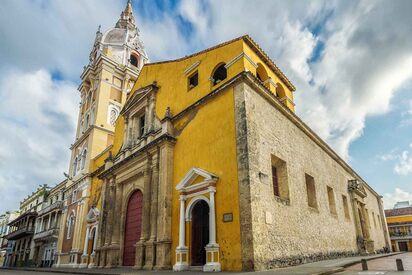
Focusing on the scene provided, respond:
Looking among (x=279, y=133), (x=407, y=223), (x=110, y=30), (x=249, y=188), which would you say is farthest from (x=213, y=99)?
(x=407, y=223)

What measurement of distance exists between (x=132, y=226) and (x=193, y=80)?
26.2 feet

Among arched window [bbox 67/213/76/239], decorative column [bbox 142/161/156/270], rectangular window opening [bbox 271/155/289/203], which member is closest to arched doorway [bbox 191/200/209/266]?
decorative column [bbox 142/161/156/270]

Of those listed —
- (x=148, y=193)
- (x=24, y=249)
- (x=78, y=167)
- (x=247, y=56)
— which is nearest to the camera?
(x=247, y=56)

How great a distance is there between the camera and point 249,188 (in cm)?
898

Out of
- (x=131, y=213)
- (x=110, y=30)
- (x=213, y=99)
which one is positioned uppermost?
(x=110, y=30)

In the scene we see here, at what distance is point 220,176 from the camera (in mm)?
10188

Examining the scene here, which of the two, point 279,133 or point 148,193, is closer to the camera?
point 279,133

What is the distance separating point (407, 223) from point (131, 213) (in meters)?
45.6

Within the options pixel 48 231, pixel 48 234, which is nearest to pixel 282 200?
pixel 48 234

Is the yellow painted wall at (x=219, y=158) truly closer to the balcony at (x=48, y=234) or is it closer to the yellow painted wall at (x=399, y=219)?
the balcony at (x=48, y=234)

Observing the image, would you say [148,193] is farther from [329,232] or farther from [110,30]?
[110,30]

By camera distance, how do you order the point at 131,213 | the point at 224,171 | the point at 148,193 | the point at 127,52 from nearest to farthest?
the point at 224,171 < the point at 148,193 < the point at 131,213 < the point at 127,52

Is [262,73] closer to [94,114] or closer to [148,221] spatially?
[148,221]

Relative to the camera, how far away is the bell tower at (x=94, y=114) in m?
20.9
